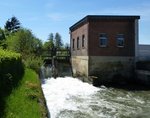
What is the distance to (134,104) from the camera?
1892 centimetres

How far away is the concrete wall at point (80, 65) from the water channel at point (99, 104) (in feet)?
21.4

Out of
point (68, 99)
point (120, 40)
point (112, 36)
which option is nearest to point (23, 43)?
point (112, 36)

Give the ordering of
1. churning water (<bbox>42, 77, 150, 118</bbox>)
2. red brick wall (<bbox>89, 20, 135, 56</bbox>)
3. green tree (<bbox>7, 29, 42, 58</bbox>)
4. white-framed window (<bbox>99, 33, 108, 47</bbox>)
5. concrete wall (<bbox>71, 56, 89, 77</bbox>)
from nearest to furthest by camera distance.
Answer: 1. churning water (<bbox>42, 77, 150, 118</bbox>)
2. red brick wall (<bbox>89, 20, 135, 56</bbox>)
3. white-framed window (<bbox>99, 33, 108, 47</bbox>)
4. concrete wall (<bbox>71, 56, 89, 77</bbox>)
5. green tree (<bbox>7, 29, 42, 58</bbox>)

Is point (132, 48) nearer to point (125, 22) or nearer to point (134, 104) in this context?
point (125, 22)

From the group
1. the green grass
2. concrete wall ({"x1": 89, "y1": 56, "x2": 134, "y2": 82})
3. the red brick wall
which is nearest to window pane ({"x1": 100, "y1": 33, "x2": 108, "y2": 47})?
the red brick wall

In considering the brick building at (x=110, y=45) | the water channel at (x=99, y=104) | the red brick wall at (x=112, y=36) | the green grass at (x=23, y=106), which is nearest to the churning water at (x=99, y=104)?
the water channel at (x=99, y=104)

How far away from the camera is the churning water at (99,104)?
1565cm

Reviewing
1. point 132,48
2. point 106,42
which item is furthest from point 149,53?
point 106,42

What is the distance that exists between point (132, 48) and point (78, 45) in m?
8.62

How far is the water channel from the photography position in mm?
15650

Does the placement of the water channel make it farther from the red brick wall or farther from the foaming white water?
the red brick wall

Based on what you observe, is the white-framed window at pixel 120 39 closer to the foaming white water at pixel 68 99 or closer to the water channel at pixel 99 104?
the foaming white water at pixel 68 99

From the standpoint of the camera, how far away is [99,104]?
1864 cm

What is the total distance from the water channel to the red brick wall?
5.81 m
